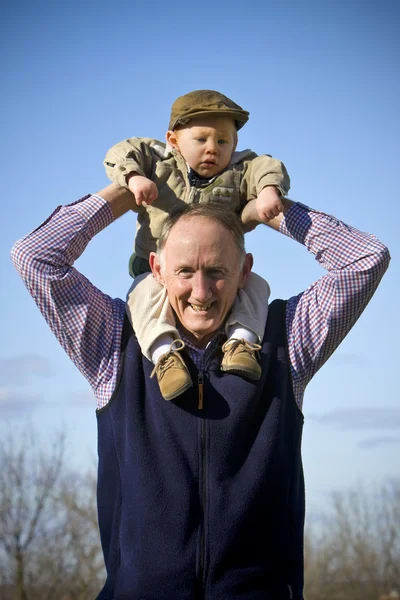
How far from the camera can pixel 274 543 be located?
13.0ft

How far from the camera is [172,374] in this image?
158 inches

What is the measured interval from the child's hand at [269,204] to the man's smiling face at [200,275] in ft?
0.62

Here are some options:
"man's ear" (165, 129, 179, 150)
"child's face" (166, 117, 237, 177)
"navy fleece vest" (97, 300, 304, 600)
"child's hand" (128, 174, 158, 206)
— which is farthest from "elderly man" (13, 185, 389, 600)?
"man's ear" (165, 129, 179, 150)

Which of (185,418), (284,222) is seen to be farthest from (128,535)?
(284,222)

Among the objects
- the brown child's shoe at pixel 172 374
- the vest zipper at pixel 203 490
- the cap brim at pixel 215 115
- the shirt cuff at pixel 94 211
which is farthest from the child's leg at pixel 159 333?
the cap brim at pixel 215 115

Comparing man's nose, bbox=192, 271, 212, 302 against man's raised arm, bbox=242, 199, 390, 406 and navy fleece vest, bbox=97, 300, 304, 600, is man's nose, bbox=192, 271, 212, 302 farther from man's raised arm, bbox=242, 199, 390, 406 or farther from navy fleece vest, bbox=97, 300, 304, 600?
man's raised arm, bbox=242, 199, 390, 406

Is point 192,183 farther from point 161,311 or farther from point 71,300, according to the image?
point 71,300

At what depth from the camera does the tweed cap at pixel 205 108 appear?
4.73 metres

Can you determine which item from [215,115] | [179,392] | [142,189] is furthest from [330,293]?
[215,115]

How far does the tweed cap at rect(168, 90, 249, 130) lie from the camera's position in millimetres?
4727

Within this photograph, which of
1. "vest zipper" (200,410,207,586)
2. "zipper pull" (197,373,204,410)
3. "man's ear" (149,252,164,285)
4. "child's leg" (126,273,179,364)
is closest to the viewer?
"vest zipper" (200,410,207,586)

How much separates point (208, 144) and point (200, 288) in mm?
871

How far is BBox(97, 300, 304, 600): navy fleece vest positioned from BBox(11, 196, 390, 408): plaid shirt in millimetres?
133

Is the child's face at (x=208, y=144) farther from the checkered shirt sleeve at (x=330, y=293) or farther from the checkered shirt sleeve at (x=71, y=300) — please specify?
the checkered shirt sleeve at (x=71, y=300)
